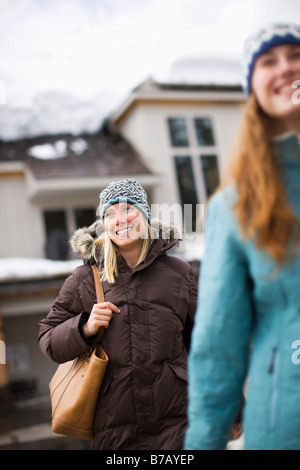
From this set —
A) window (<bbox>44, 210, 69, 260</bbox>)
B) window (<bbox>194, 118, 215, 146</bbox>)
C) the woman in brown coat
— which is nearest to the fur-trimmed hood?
the woman in brown coat

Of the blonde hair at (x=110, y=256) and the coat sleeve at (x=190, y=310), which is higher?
the blonde hair at (x=110, y=256)

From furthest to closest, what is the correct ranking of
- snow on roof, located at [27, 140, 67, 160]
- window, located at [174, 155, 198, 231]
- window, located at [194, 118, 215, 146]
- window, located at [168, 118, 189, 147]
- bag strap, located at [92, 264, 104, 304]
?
window, located at [194, 118, 215, 146], window, located at [168, 118, 189, 147], window, located at [174, 155, 198, 231], snow on roof, located at [27, 140, 67, 160], bag strap, located at [92, 264, 104, 304]

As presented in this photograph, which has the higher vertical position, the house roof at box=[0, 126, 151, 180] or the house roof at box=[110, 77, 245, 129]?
the house roof at box=[110, 77, 245, 129]

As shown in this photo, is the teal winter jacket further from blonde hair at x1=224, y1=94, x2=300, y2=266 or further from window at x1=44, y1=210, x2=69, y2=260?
window at x1=44, y1=210, x2=69, y2=260

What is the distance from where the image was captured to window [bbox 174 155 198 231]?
41.2 ft

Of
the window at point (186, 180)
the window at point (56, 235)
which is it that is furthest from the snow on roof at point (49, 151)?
the window at point (186, 180)

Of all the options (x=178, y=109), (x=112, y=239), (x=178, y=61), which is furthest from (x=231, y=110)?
(x=112, y=239)

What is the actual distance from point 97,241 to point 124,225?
0.48ft

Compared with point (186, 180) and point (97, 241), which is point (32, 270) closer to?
point (186, 180)

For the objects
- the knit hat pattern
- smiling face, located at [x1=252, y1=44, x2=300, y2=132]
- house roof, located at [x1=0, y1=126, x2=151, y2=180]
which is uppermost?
house roof, located at [x1=0, y1=126, x2=151, y2=180]

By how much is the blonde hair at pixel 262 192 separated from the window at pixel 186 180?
1146 cm

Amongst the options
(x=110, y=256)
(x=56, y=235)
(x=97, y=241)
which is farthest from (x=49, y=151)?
(x=110, y=256)

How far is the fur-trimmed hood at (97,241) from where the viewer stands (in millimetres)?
1966

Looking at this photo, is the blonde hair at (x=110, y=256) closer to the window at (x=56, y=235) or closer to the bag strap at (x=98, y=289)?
the bag strap at (x=98, y=289)
